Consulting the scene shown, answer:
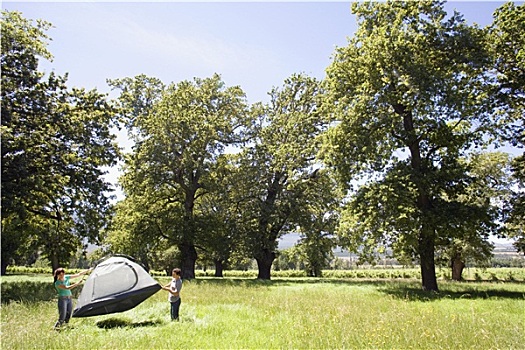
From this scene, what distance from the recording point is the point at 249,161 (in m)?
31.2

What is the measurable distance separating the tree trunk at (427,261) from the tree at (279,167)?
474 inches

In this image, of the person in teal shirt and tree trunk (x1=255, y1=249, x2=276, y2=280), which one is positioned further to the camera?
tree trunk (x1=255, y1=249, x2=276, y2=280)

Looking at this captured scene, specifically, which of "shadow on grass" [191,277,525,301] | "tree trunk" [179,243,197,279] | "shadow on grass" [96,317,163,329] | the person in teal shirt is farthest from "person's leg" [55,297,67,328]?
"tree trunk" [179,243,197,279]

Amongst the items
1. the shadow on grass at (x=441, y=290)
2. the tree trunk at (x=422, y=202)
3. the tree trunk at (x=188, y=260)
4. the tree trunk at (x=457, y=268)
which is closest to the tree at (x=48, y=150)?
the shadow on grass at (x=441, y=290)

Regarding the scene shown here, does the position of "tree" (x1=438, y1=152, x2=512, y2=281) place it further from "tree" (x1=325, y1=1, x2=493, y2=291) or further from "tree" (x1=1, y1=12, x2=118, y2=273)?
"tree" (x1=1, y1=12, x2=118, y2=273)

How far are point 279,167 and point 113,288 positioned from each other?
69.2 ft

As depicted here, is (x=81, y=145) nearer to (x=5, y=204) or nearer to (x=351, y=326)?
(x=5, y=204)

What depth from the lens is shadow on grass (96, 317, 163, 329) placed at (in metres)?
9.12

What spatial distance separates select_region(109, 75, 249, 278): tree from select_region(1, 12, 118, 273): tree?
742 centimetres

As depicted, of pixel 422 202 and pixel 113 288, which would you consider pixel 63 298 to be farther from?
pixel 422 202

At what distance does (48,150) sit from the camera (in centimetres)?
1789

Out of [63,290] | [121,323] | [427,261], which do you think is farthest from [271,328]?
[427,261]

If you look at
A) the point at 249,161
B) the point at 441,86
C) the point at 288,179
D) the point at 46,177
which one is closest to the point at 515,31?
the point at 441,86

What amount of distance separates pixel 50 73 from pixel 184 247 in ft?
57.0
